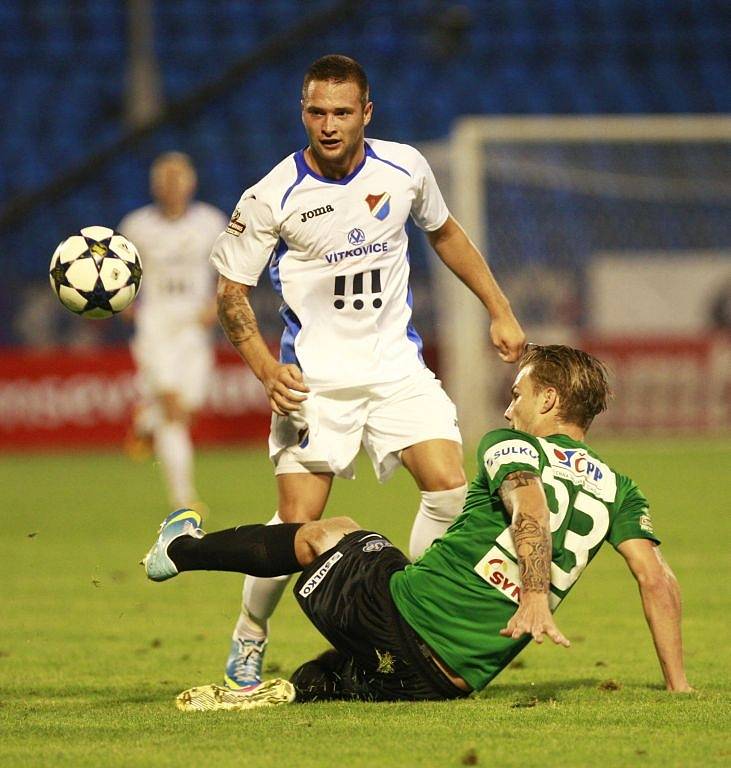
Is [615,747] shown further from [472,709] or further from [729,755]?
[472,709]

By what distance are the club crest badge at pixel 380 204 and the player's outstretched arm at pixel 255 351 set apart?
0.52m

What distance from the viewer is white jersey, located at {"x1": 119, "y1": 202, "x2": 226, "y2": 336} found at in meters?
11.7

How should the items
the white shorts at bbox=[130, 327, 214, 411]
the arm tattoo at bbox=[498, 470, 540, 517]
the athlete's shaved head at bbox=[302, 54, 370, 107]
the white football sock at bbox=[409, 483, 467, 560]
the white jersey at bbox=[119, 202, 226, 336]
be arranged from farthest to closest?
the white shorts at bbox=[130, 327, 214, 411], the white jersey at bbox=[119, 202, 226, 336], the white football sock at bbox=[409, 483, 467, 560], the athlete's shaved head at bbox=[302, 54, 370, 107], the arm tattoo at bbox=[498, 470, 540, 517]

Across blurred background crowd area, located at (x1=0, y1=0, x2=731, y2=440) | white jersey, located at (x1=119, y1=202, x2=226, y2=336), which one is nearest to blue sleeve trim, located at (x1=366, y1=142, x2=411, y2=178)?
white jersey, located at (x1=119, y1=202, x2=226, y2=336)

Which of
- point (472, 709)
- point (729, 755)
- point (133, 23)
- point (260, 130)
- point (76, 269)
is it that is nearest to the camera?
point (729, 755)

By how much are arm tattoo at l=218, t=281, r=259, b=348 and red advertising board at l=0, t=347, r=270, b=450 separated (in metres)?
12.2

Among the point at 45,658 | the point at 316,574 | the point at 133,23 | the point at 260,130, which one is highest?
the point at 133,23

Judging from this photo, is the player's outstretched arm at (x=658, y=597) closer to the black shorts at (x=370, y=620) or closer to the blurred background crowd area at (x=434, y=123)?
the black shorts at (x=370, y=620)

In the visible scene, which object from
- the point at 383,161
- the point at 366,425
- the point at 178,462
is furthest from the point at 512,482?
the point at 178,462

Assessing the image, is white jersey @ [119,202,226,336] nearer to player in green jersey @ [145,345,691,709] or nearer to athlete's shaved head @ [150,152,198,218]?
athlete's shaved head @ [150,152,198,218]

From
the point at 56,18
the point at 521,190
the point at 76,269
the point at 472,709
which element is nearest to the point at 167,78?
the point at 56,18

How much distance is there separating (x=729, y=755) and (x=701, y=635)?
2.38 meters

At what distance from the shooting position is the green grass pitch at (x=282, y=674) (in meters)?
3.89

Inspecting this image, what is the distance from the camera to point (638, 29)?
23.8 meters
